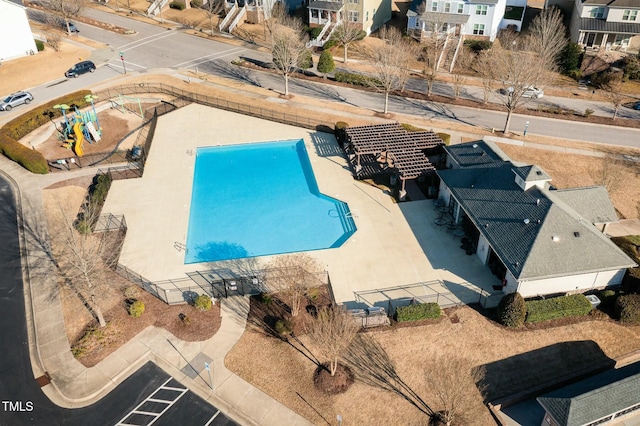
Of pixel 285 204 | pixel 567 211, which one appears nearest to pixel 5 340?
pixel 285 204

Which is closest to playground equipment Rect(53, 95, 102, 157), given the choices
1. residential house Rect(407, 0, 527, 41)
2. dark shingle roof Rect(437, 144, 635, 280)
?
dark shingle roof Rect(437, 144, 635, 280)

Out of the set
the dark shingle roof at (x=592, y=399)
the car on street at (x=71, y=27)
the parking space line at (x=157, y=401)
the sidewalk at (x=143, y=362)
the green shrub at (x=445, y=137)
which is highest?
the car on street at (x=71, y=27)

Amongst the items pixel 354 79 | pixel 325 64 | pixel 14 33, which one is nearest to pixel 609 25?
pixel 354 79

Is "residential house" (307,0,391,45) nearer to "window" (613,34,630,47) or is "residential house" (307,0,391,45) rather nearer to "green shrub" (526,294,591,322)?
"window" (613,34,630,47)

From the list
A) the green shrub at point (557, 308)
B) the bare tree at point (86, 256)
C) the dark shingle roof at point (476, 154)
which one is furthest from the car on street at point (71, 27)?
the green shrub at point (557, 308)

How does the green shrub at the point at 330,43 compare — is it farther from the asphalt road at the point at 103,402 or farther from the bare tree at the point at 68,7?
the asphalt road at the point at 103,402

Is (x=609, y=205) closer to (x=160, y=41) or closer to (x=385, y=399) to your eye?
(x=385, y=399)

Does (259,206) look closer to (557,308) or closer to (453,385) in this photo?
(453,385)
